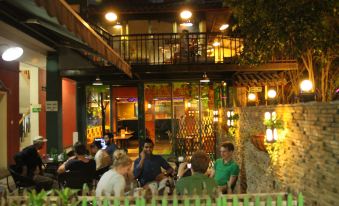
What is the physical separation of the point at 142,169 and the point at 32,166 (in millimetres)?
2725

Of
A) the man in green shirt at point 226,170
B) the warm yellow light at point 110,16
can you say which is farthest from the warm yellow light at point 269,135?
the warm yellow light at point 110,16

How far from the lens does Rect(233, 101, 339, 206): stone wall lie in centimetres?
439

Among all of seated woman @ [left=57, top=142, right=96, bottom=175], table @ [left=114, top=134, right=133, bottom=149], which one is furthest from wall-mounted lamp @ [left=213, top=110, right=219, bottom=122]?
seated woman @ [left=57, top=142, right=96, bottom=175]

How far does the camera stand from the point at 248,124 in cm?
928

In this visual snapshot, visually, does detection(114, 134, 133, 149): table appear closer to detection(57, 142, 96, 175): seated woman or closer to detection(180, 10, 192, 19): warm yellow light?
detection(180, 10, 192, 19): warm yellow light

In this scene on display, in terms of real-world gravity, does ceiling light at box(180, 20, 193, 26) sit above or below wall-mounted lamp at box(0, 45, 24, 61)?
above

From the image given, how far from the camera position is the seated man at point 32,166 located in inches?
337

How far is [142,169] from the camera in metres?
7.61

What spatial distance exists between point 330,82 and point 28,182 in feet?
27.3

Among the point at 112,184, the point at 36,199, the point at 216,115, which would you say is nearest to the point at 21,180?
the point at 112,184

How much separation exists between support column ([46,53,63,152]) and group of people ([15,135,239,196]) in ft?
9.78

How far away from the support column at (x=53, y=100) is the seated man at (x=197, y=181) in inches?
305

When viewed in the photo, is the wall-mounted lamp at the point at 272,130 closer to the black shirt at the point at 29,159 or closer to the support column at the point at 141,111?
the black shirt at the point at 29,159

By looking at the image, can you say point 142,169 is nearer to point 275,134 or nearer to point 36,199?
point 275,134
